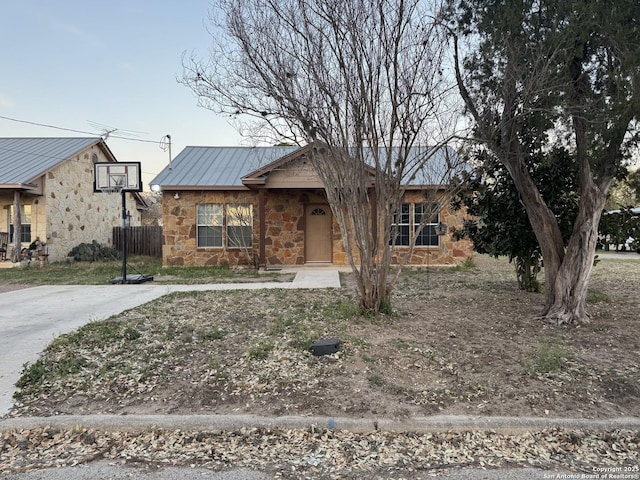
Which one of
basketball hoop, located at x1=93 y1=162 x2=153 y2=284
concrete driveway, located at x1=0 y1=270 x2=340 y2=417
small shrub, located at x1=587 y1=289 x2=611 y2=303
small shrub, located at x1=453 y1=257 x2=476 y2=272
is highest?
basketball hoop, located at x1=93 y1=162 x2=153 y2=284

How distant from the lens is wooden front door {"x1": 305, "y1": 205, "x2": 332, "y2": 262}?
1406cm

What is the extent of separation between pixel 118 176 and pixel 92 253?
22.0 ft

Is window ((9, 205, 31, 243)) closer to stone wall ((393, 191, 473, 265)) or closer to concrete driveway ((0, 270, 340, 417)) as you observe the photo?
concrete driveway ((0, 270, 340, 417))

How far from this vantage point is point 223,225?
547 inches

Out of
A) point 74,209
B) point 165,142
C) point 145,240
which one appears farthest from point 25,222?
point 165,142

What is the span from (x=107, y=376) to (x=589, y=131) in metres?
6.04

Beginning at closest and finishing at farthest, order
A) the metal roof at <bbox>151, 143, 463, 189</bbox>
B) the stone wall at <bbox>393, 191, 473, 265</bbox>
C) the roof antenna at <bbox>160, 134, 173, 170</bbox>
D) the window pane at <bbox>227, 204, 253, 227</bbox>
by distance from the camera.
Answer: the metal roof at <bbox>151, 143, 463, 189</bbox> → the stone wall at <bbox>393, 191, 473, 265</bbox> → the window pane at <bbox>227, 204, 253, 227</bbox> → the roof antenna at <bbox>160, 134, 173, 170</bbox>

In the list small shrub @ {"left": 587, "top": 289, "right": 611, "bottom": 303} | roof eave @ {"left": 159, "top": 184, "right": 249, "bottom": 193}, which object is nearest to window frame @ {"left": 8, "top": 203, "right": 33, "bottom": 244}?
roof eave @ {"left": 159, "top": 184, "right": 249, "bottom": 193}

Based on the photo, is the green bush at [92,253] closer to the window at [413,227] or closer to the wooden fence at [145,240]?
the wooden fence at [145,240]

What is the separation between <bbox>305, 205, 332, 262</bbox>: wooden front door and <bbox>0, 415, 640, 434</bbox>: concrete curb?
36.0ft

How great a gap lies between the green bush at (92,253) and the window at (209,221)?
17.7 feet

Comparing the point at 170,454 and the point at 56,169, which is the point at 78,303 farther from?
the point at 56,169

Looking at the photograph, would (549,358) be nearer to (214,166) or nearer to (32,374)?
(32,374)

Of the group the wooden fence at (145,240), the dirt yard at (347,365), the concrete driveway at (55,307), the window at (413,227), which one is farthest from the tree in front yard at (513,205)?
the wooden fence at (145,240)
